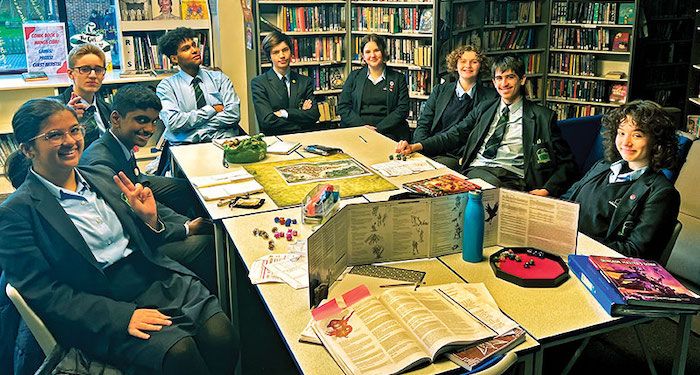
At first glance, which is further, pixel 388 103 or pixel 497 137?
pixel 388 103

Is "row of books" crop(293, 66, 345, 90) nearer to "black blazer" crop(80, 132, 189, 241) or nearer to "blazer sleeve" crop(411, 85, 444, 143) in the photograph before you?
"blazer sleeve" crop(411, 85, 444, 143)

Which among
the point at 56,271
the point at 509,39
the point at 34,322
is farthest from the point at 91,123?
the point at 509,39

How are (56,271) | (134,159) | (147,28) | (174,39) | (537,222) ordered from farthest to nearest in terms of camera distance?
1. (147,28)
2. (174,39)
3. (134,159)
4. (537,222)
5. (56,271)

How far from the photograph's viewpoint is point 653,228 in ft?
8.71

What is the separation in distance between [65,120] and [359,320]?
123 centimetres

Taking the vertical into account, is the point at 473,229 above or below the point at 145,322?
above

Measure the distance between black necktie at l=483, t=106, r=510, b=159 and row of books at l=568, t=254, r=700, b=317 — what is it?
71.5 inches

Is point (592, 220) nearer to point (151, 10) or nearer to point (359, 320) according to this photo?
point (359, 320)

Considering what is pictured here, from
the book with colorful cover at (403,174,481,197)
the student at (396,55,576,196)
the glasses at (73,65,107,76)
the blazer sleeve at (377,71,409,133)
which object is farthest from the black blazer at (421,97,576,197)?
the glasses at (73,65,107,76)

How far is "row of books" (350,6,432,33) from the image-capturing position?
6180 millimetres

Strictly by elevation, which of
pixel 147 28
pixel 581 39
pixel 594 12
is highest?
pixel 594 12

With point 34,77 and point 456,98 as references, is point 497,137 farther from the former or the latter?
point 34,77

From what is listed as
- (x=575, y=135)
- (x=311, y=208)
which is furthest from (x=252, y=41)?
(x=311, y=208)

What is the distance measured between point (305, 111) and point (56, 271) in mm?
3072
